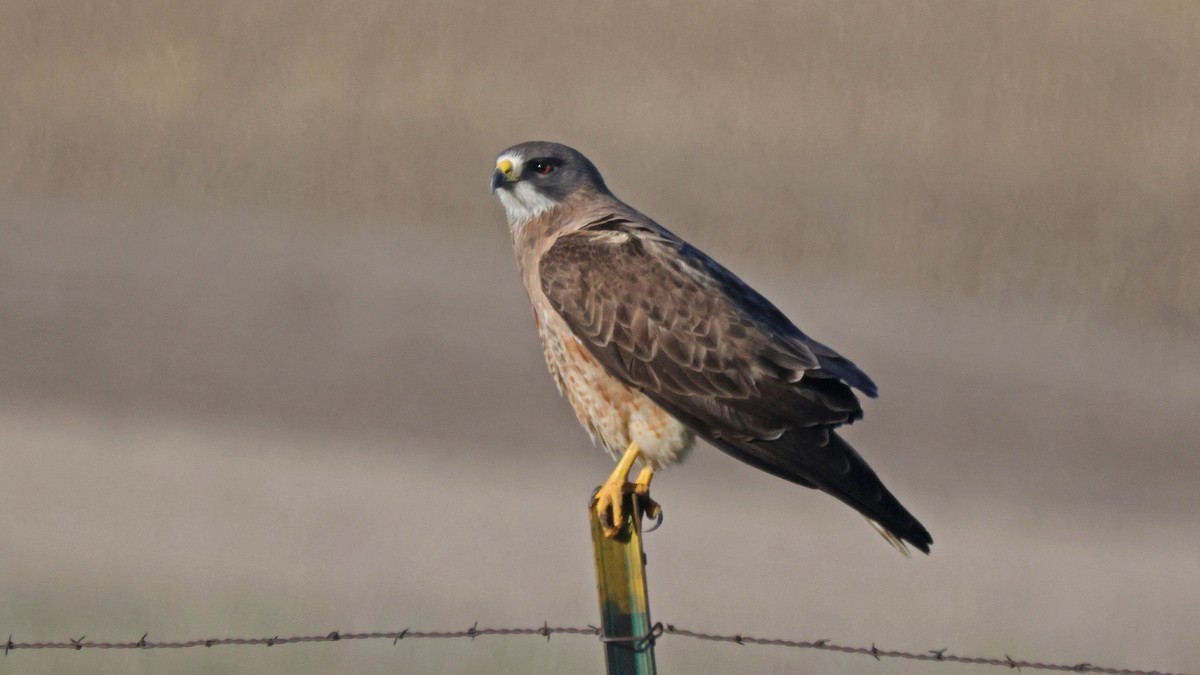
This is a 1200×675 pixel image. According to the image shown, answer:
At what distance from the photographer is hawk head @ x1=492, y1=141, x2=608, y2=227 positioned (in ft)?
22.1

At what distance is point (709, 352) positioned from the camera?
5926mm

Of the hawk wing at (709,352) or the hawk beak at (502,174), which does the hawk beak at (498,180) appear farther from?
the hawk wing at (709,352)

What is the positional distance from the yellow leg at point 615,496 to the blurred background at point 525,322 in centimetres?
284

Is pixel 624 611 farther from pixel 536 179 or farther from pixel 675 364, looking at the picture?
pixel 536 179

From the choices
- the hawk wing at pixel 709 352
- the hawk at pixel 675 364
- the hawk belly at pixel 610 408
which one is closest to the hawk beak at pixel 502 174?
the hawk at pixel 675 364

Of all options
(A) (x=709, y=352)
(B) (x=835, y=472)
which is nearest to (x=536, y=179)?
(A) (x=709, y=352)

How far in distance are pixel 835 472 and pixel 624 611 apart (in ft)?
3.66

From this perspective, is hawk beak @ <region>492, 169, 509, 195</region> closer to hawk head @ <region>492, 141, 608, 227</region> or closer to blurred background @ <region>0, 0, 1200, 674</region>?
hawk head @ <region>492, 141, 608, 227</region>

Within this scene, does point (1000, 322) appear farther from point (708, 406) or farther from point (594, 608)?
point (708, 406)

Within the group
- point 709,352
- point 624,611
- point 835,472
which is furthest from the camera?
point 709,352

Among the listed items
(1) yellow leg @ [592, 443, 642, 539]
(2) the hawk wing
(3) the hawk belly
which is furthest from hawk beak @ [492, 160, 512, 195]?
(1) yellow leg @ [592, 443, 642, 539]

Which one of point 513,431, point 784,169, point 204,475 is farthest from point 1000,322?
point 204,475

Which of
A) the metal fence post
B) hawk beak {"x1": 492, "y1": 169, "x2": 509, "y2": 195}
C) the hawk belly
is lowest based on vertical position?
the metal fence post

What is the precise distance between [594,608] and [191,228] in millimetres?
8835
